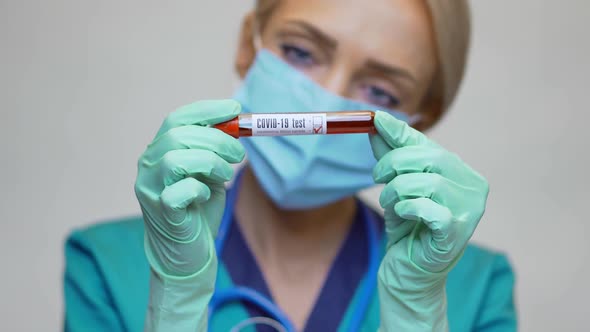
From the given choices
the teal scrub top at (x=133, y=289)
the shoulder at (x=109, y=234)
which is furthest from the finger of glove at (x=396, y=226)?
the shoulder at (x=109, y=234)

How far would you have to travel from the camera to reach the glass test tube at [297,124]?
91 cm

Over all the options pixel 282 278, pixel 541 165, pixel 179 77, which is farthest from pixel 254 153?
pixel 541 165

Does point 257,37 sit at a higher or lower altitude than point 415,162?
higher

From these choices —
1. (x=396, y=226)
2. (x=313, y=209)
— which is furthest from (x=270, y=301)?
(x=396, y=226)

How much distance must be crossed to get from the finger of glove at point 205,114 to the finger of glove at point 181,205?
0.09m

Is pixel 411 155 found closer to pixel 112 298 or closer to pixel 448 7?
pixel 448 7

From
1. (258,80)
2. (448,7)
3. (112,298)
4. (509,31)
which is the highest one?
(509,31)

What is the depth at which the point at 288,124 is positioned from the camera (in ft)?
2.97

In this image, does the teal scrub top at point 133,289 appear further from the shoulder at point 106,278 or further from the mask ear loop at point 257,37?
the mask ear loop at point 257,37

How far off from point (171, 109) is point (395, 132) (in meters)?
1.01

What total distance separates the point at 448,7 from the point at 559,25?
0.75 m

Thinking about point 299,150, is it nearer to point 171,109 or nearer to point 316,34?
point 316,34

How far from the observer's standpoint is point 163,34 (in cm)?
182

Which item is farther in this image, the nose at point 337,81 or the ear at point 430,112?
the ear at point 430,112
